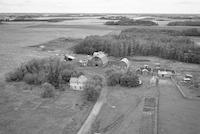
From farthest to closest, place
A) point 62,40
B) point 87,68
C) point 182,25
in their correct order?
point 182,25, point 62,40, point 87,68

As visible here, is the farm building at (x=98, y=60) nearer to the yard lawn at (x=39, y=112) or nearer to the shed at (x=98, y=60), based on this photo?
the shed at (x=98, y=60)

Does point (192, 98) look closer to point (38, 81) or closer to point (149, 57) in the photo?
point (38, 81)

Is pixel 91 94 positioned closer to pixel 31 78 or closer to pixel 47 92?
pixel 47 92

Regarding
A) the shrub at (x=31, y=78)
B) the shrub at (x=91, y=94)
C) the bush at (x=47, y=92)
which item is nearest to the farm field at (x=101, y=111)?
the bush at (x=47, y=92)

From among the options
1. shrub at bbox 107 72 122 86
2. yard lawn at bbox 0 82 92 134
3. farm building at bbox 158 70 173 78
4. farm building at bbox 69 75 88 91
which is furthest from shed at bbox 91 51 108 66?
yard lawn at bbox 0 82 92 134

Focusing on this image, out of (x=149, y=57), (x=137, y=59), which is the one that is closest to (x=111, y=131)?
(x=137, y=59)

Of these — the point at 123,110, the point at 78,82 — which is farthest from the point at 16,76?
the point at 123,110

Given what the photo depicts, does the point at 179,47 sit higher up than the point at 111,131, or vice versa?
the point at 179,47

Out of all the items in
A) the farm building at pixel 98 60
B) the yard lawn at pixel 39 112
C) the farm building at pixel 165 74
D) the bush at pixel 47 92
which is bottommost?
the yard lawn at pixel 39 112
